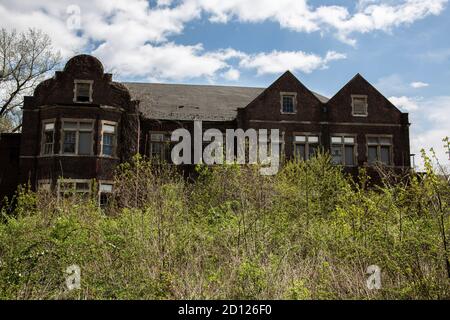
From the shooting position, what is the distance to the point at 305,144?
25.6m

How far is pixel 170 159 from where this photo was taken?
2536 cm

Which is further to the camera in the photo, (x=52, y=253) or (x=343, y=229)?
(x=343, y=229)

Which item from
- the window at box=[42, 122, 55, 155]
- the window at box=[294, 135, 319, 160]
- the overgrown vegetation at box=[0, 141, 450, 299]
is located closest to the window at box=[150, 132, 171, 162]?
the window at box=[42, 122, 55, 155]

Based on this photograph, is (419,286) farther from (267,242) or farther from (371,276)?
(267,242)

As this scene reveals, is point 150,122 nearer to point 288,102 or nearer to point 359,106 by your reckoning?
point 288,102

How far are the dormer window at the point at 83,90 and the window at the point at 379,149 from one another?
1612 centimetres

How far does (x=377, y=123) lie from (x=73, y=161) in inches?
687

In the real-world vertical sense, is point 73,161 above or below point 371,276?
above

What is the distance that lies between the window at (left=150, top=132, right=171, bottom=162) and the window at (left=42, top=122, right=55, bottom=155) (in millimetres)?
5418

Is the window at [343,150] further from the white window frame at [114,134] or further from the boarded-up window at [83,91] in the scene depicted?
the boarded-up window at [83,91]

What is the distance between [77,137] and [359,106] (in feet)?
53.6

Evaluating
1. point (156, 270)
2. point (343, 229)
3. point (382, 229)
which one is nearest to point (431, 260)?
point (382, 229)

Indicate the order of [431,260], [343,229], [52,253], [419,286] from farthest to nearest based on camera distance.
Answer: [343,229], [52,253], [431,260], [419,286]

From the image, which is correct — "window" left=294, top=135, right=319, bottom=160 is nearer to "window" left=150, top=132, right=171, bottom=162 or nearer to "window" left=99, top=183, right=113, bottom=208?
"window" left=150, top=132, right=171, bottom=162
